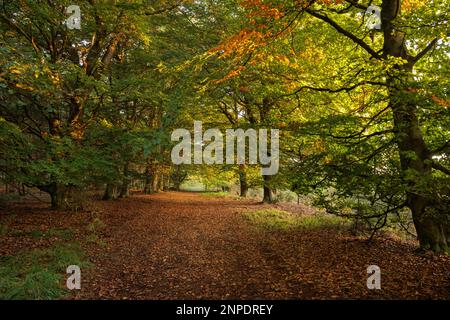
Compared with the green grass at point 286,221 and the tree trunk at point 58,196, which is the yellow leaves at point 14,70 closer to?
the tree trunk at point 58,196

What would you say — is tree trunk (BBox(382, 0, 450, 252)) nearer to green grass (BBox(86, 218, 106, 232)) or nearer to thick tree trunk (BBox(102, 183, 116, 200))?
green grass (BBox(86, 218, 106, 232))

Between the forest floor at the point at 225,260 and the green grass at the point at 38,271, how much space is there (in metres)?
0.42

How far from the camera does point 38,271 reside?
6766 mm

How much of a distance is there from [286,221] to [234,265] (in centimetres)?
712

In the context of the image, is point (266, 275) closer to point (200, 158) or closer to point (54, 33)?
point (54, 33)

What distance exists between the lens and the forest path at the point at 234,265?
629cm

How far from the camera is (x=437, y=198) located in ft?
21.1

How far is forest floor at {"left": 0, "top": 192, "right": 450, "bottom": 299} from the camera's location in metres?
6.23

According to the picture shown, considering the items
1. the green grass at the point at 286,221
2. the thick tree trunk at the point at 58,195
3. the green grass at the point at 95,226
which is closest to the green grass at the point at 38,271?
the green grass at the point at 95,226

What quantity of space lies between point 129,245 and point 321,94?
8645 millimetres

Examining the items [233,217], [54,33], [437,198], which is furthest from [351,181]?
[54,33]

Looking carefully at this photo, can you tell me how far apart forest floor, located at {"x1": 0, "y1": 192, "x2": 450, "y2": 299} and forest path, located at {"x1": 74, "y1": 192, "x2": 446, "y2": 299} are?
0.07ft

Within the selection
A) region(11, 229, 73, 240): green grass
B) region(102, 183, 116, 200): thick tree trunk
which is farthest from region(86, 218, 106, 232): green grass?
region(102, 183, 116, 200): thick tree trunk

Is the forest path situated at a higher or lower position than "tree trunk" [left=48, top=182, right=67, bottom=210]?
lower
